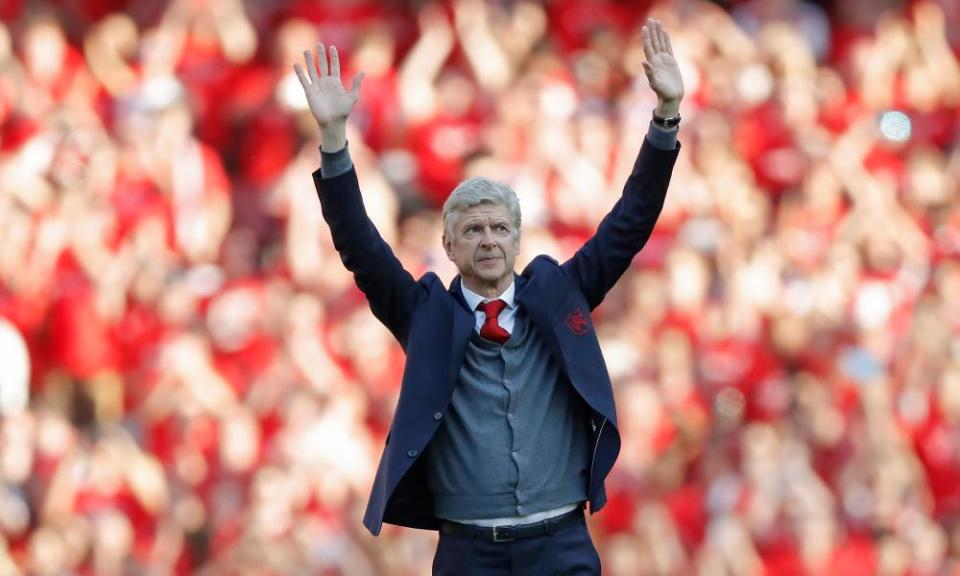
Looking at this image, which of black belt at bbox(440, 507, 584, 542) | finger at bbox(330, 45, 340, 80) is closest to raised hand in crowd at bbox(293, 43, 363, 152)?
finger at bbox(330, 45, 340, 80)

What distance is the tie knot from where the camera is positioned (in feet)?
6.53

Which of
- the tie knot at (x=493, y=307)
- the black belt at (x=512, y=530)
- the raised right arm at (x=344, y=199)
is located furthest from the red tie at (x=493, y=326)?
the black belt at (x=512, y=530)

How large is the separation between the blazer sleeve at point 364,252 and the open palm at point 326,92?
0.07 meters

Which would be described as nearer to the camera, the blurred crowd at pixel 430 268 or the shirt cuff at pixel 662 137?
the shirt cuff at pixel 662 137

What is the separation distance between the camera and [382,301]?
6.55ft

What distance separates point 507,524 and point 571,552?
0.08m

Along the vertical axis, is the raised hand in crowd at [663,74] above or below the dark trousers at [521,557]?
above

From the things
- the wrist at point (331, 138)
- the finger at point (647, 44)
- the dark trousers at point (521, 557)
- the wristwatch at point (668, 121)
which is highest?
the finger at point (647, 44)

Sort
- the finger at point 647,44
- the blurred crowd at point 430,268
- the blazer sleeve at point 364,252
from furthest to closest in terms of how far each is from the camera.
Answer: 1. the blurred crowd at point 430,268
2. the finger at point 647,44
3. the blazer sleeve at point 364,252

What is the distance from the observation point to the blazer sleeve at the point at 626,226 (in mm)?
1999

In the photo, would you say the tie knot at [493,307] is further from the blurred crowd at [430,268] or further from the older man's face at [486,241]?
the blurred crowd at [430,268]

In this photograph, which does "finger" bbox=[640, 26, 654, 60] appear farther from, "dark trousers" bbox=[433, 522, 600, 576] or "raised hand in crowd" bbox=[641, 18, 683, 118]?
"dark trousers" bbox=[433, 522, 600, 576]

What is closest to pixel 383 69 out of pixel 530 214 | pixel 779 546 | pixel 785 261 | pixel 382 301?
pixel 530 214

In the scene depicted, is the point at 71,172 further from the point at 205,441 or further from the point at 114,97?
the point at 205,441
